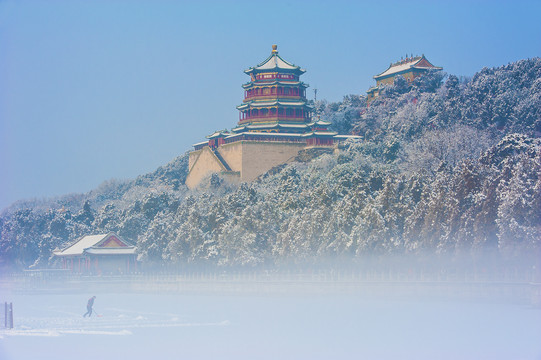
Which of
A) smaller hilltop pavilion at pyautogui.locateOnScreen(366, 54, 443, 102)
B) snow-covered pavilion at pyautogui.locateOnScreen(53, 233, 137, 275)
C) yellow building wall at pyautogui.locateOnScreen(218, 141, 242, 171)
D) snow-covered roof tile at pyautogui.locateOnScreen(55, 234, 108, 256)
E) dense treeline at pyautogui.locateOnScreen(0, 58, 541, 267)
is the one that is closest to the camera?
dense treeline at pyautogui.locateOnScreen(0, 58, 541, 267)

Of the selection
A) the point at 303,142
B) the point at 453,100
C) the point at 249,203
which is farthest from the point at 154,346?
Answer: the point at 303,142

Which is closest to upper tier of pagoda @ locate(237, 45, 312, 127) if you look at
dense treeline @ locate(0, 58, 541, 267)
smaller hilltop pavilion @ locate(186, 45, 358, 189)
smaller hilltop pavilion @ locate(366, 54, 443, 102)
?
smaller hilltop pavilion @ locate(186, 45, 358, 189)

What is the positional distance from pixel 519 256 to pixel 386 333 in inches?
220

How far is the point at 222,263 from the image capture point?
1784 inches

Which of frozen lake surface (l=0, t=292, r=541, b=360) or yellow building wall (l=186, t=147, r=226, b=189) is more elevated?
yellow building wall (l=186, t=147, r=226, b=189)

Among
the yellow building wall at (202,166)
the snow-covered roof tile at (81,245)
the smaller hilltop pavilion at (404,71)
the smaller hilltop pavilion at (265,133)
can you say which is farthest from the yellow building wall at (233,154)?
the smaller hilltop pavilion at (404,71)

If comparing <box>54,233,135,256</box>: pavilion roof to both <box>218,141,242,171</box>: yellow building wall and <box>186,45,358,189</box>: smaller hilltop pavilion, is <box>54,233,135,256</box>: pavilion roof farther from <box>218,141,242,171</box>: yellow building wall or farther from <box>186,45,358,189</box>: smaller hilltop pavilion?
<box>218,141,242,171</box>: yellow building wall

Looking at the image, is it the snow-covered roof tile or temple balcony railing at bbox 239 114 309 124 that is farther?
temple balcony railing at bbox 239 114 309 124

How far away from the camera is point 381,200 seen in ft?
128

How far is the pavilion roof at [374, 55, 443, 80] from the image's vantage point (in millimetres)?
83875

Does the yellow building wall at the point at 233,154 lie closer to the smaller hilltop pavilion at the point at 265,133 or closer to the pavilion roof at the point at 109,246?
the smaller hilltop pavilion at the point at 265,133

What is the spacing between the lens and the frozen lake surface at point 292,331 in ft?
91.1

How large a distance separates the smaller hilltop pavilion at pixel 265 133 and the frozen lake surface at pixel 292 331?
2618cm

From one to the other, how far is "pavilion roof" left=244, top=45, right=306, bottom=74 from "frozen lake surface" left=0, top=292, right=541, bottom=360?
1335 inches
